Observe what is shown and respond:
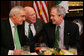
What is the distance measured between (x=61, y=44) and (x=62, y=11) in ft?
1.86

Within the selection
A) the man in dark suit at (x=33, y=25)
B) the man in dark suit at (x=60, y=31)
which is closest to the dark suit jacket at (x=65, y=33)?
the man in dark suit at (x=60, y=31)

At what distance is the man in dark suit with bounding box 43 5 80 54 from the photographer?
3.13 metres

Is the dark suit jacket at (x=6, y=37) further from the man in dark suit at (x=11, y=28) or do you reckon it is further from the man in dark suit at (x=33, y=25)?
the man in dark suit at (x=33, y=25)

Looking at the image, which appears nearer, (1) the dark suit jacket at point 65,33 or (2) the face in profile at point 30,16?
(1) the dark suit jacket at point 65,33

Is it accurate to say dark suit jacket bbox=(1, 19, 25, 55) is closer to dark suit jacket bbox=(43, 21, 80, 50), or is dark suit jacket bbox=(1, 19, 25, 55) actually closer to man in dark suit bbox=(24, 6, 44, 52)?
man in dark suit bbox=(24, 6, 44, 52)

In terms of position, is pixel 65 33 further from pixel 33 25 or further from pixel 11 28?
pixel 11 28

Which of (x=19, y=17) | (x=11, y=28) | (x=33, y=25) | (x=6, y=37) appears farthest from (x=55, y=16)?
(x=6, y=37)

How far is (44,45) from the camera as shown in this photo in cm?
299

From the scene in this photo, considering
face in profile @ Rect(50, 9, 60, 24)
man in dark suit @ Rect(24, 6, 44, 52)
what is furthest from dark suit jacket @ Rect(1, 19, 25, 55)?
face in profile @ Rect(50, 9, 60, 24)

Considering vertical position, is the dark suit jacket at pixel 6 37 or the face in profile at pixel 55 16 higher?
the face in profile at pixel 55 16

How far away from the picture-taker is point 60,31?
3.21 metres

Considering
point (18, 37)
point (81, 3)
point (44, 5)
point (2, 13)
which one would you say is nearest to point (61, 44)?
point (18, 37)

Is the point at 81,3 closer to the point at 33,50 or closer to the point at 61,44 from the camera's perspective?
the point at 61,44

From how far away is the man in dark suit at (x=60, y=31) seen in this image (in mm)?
3129
